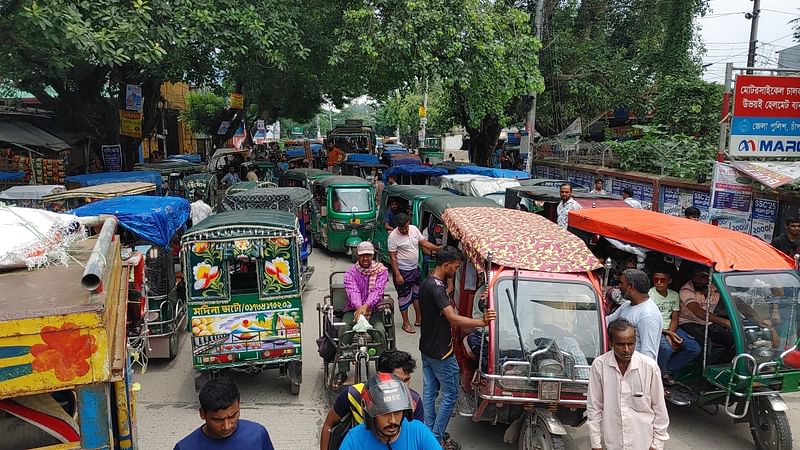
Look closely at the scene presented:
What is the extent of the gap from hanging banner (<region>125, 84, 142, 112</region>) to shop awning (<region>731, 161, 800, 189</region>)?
17.7 m

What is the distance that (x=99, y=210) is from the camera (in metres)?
8.09

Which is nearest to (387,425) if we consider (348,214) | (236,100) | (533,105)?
(348,214)

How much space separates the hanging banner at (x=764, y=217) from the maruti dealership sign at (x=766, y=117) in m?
0.89

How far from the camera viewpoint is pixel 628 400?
3.90 metres

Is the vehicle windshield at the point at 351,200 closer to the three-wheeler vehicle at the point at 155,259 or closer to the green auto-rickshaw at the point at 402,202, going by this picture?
the green auto-rickshaw at the point at 402,202

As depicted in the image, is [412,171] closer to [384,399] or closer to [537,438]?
[537,438]

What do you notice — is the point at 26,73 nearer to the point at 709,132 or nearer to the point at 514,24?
the point at 514,24

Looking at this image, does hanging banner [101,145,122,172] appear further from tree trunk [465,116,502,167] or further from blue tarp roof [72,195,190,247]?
tree trunk [465,116,502,167]

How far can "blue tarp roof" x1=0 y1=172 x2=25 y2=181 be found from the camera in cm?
1639

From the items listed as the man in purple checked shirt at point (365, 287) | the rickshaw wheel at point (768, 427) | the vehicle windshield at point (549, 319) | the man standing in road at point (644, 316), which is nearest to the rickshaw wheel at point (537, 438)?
the vehicle windshield at point (549, 319)

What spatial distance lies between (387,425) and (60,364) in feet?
5.14

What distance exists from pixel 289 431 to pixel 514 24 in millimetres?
14586

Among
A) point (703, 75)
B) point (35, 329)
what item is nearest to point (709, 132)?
point (703, 75)

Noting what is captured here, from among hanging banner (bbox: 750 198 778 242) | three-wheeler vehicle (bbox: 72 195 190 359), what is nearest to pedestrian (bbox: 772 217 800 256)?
hanging banner (bbox: 750 198 778 242)
